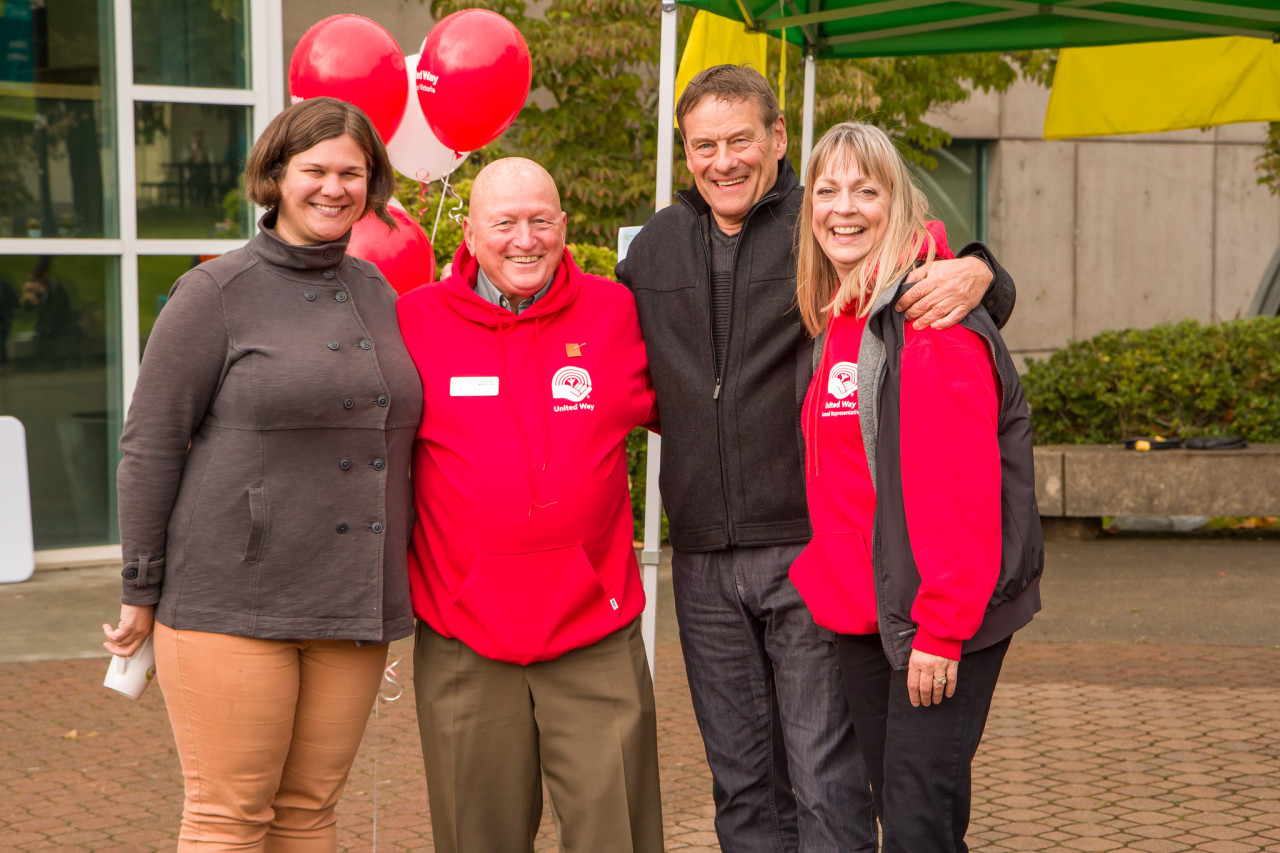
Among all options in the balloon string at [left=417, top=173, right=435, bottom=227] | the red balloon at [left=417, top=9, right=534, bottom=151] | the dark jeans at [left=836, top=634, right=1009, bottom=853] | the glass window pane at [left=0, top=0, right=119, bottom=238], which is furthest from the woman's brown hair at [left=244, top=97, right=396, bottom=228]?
the glass window pane at [left=0, top=0, right=119, bottom=238]

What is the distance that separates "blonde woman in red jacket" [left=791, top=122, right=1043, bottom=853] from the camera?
105 inches

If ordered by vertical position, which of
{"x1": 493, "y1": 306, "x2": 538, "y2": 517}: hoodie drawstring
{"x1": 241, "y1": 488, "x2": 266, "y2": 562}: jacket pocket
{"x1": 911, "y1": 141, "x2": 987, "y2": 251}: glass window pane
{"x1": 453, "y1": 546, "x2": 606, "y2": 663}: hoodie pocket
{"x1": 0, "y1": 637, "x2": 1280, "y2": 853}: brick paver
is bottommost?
{"x1": 0, "y1": 637, "x2": 1280, "y2": 853}: brick paver

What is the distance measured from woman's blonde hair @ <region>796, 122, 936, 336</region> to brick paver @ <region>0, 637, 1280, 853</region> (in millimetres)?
2139

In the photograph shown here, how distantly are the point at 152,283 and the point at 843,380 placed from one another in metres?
7.25

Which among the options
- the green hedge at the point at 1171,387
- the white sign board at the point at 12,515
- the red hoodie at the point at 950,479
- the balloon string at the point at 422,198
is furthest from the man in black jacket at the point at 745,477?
the green hedge at the point at 1171,387

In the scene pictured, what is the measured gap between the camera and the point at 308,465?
9.49 ft

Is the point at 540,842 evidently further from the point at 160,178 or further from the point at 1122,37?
the point at 160,178

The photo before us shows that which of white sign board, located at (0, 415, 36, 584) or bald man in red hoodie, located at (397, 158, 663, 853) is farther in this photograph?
white sign board, located at (0, 415, 36, 584)

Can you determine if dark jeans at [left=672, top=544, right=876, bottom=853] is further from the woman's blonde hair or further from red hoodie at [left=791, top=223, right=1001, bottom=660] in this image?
the woman's blonde hair

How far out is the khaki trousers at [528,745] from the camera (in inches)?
124

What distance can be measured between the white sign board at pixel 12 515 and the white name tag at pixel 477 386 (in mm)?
6392

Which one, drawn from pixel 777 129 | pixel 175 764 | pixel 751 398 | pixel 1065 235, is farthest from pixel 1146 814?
pixel 1065 235

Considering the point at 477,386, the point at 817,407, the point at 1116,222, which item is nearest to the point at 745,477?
the point at 817,407

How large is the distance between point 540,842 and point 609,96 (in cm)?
668
